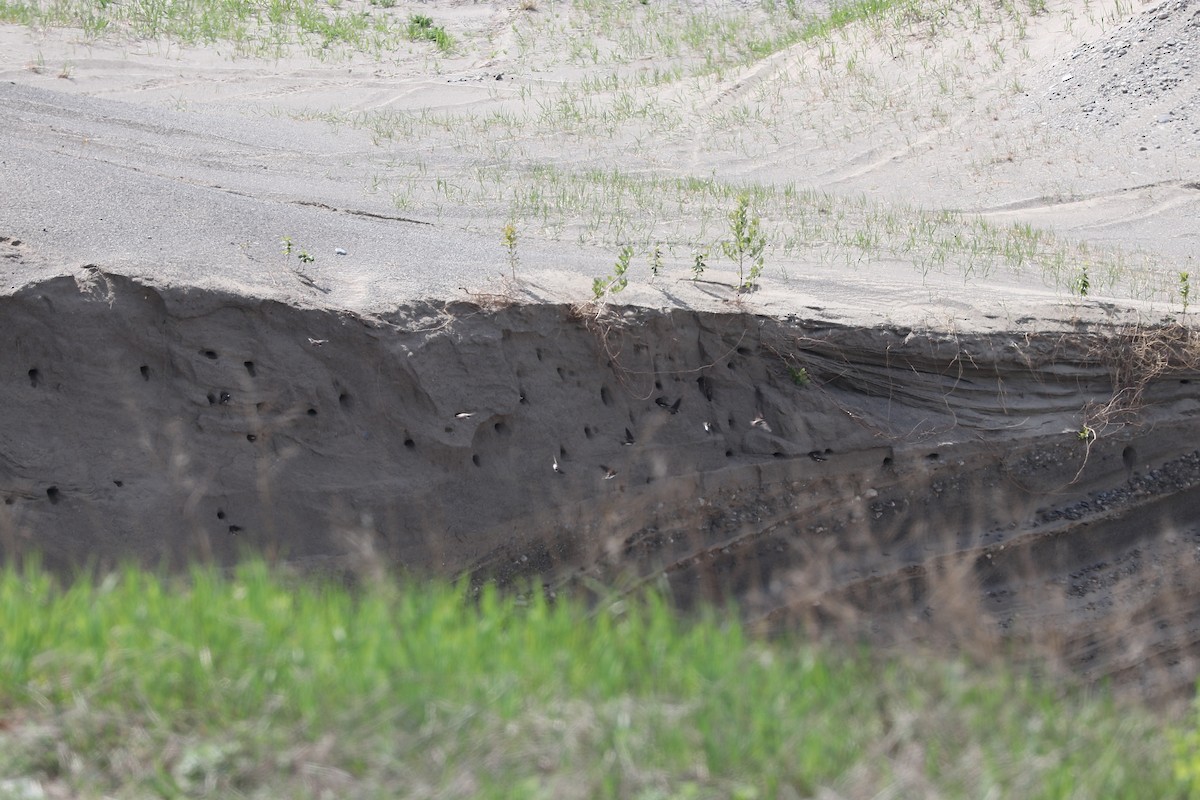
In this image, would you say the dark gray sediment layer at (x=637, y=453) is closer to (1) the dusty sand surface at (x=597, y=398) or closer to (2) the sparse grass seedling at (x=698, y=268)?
(1) the dusty sand surface at (x=597, y=398)

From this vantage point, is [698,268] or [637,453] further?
[698,268]

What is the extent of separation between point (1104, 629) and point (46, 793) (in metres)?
6.05

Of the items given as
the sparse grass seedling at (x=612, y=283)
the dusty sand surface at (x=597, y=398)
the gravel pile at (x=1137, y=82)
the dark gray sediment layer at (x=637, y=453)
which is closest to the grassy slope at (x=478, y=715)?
the dusty sand surface at (x=597, y=398)

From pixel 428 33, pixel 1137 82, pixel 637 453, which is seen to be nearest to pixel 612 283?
pixel 637 453

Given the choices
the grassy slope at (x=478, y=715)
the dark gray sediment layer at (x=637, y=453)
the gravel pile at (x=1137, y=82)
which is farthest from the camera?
the gravel pile at (x=1137, y=82)

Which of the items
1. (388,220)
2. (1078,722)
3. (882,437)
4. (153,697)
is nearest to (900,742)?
(1078,722)

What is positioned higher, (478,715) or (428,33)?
(428,33)

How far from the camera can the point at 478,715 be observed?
2572 mm

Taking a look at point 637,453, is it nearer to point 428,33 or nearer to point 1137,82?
point 1137,82

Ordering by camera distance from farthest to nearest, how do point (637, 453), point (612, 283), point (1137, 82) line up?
point (1137, 82)
point (612, 283)
point (637, 453)

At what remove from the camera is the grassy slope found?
8.04 feet

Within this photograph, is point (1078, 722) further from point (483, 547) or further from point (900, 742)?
point (483, 547)

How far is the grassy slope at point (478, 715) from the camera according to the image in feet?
8.04

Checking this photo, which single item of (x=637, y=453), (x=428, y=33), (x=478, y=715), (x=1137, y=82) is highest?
(x=428, y=33)
